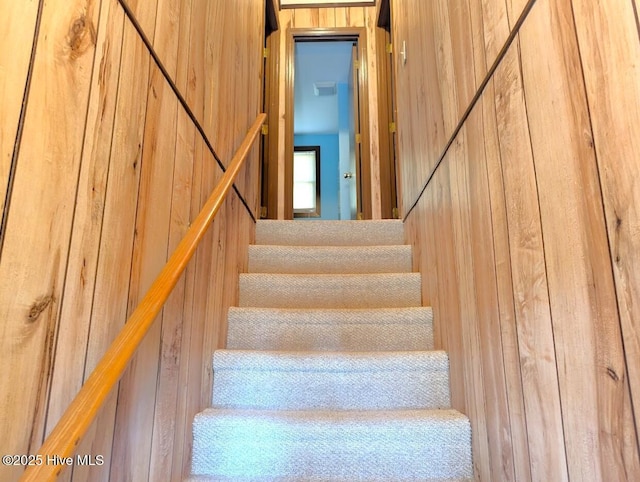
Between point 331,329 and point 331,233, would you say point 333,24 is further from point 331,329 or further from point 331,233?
point 331,329

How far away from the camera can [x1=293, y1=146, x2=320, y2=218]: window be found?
264 inches

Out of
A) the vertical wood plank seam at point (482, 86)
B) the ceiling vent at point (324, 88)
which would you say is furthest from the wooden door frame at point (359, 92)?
the vertical wood plank seam at point (482, 86)

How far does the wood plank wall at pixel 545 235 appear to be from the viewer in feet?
2.15

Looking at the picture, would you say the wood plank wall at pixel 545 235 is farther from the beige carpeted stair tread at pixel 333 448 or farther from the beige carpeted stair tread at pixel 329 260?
the beige carpeted stair tread at pixel 329 260

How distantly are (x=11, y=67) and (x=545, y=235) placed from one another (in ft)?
3.38

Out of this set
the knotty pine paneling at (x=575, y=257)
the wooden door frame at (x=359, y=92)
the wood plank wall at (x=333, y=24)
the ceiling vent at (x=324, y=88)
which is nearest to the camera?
the knotty pine paneling at (x=575, y=257)

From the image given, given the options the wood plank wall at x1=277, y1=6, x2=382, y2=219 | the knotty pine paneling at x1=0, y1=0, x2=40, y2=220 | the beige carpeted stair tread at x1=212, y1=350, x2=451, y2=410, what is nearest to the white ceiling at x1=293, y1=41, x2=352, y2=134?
the wood plank wall at x1=277, y1=6, x2=382, y2=219

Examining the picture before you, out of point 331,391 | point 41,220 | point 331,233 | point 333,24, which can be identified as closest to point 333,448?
point 331,391

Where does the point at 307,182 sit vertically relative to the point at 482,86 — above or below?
above

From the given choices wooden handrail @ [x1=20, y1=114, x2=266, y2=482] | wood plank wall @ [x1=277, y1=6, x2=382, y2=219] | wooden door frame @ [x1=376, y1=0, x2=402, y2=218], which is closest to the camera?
wooden handrail @ [x1=20, y1=114, x2=266, y2=482]

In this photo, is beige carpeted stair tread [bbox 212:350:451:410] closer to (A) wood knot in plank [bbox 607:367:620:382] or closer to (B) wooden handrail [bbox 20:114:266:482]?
(B) wooden handrail [bbox 20:114:266:482]

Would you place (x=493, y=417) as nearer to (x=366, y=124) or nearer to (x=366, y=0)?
(x=366, y=124)

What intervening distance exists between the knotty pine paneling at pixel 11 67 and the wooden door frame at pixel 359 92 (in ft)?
10.8

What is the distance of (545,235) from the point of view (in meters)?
0.88
